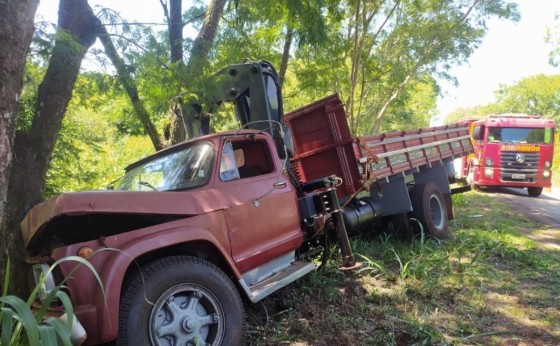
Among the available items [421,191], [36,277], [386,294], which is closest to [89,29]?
[36,277]

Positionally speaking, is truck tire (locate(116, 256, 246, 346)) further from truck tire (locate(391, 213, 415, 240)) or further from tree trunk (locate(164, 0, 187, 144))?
truck tire (locate(391, 213, 415, 240))

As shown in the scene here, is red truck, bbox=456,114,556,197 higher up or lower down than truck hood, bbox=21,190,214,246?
lower down

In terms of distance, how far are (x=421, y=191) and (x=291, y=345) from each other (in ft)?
14.0

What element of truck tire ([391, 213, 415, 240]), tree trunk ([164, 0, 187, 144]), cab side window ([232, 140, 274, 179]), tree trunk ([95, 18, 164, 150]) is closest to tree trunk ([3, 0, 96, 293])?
tree trunk ([95, 18, 164, 150])

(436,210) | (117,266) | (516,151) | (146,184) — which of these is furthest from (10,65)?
(516,151)

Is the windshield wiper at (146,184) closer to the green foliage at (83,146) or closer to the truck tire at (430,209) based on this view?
the green foliage at (83,146)

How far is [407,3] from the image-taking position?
1352 centimetres

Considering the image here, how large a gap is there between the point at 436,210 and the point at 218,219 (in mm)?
5048

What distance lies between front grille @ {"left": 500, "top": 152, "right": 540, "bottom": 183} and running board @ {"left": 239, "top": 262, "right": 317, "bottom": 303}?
41.9 ft

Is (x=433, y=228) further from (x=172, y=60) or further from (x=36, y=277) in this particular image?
(x=36, y=277)

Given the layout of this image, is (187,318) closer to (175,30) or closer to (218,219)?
(218,219)

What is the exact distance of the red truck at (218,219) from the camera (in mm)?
2799

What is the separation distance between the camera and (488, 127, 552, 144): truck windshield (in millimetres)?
14797

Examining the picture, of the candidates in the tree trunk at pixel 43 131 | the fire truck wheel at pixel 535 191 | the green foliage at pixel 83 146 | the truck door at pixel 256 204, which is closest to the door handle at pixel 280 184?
the truck door at pixel 256 204
